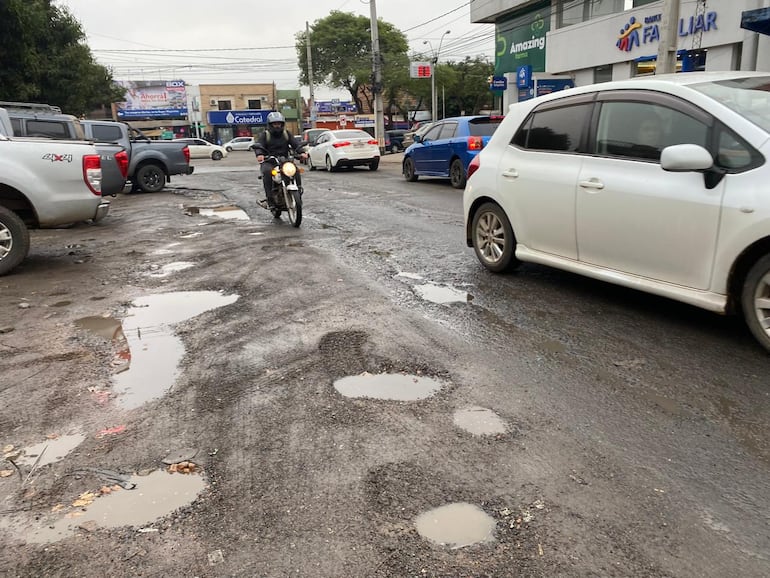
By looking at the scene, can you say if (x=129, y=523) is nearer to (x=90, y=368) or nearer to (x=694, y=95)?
(x=90, y=368)

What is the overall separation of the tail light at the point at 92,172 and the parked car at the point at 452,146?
29.2 feet

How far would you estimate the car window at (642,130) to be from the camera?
4.47 m

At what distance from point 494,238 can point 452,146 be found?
9.41 meters

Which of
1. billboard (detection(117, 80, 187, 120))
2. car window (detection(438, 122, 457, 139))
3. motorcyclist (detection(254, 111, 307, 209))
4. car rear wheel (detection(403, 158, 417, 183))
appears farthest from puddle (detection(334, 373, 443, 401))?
billboard (detection(117, 80, 187, 120))

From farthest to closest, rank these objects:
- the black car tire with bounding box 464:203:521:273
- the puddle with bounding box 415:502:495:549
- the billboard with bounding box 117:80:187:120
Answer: the billboard with bounding box 117:80:187:120 < the black car tire with bounding box 464:203:521:273 < the puddle with bounding box 415:502:495:549

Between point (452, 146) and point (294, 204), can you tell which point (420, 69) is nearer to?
point (452, 146)

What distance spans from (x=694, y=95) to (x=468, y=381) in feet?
8.43

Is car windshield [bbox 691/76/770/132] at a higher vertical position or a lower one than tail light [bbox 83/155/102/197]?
higher

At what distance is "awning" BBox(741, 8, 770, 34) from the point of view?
13.2 m

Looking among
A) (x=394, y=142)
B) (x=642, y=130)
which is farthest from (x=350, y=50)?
(x=642, y=130)

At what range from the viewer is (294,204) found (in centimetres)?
1015

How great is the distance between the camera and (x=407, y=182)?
1792 cm

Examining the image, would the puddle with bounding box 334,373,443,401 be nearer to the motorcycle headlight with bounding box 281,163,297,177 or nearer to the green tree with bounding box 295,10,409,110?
the motorcycle headlight with bounding box 281,163,297,177

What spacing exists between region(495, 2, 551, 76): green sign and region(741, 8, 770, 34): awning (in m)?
15.2
